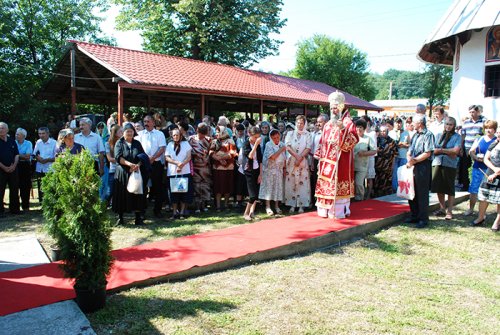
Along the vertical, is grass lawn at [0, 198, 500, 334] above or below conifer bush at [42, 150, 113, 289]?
below

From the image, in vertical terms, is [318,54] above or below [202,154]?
above

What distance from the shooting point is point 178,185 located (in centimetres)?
695

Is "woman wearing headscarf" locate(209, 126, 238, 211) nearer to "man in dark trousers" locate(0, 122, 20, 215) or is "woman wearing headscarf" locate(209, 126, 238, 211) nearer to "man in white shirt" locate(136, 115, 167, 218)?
"man in white shirt" locate(136, 115, 167, 218)

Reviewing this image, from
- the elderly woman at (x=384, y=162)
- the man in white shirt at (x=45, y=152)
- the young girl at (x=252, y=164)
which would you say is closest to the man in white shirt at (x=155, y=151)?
the young girl at (x=252, y=164)

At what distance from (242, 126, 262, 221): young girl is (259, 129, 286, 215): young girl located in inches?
7.8

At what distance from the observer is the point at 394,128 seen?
35.1ft

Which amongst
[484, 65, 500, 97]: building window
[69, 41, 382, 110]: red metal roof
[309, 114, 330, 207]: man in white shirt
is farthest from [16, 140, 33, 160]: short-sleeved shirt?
[484, 65, 500, 97]: building window

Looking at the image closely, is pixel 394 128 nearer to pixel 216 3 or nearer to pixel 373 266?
pixel 373 266

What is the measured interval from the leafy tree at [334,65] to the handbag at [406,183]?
39.8m

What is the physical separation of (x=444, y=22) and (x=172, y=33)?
16895 millimetres

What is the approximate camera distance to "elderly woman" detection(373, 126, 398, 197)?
8.57 m

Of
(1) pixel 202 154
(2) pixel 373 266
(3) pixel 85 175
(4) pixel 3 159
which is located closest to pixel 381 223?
(2) pixel 373 266

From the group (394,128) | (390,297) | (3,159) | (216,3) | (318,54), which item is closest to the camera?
(390,297)

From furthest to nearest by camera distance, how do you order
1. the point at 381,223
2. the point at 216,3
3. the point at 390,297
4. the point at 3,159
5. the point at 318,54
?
1. the point at 318,54
2. the point at 216,3
3. the point at 3,159
4. the point at 381,223
5. the point at 390,297
